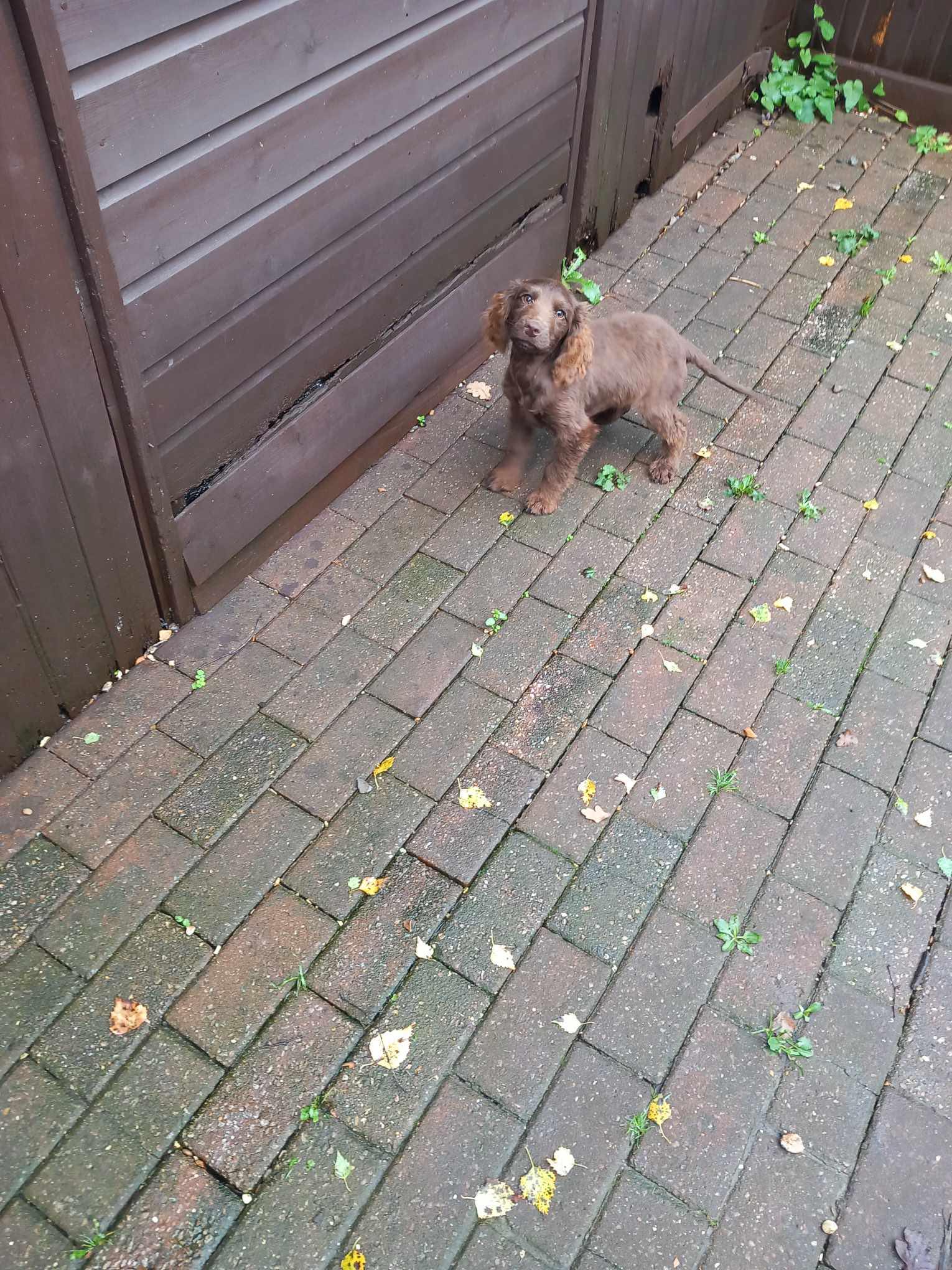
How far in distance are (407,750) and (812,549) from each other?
2184mm

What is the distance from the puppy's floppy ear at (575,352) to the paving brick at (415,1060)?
2377mm

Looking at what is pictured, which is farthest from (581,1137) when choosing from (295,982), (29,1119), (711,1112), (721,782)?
(29,1119)

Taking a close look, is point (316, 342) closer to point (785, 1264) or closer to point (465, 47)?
point (465, 47)

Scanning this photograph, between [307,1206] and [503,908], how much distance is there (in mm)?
1065

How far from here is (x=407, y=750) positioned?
3.74 meters

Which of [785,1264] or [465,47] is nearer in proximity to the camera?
[785,1264]

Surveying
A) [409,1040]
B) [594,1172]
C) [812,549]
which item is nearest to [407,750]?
[409,1040]

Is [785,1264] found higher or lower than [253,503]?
lower

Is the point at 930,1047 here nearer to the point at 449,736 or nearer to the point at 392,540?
the point at 449,736

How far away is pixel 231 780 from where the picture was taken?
3617mm

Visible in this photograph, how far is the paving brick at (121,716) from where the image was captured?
145 inches

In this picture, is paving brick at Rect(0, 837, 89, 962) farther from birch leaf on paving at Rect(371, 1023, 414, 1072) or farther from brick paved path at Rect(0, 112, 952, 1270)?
birch leaf on paving at Rect(371, 1023, 414, 1072)

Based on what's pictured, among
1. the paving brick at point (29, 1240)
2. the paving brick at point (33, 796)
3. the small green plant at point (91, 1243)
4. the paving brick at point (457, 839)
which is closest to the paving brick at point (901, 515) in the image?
the paving brick at point (457, 839)

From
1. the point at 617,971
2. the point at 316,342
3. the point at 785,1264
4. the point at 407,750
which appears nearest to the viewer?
the point at 785,1264
